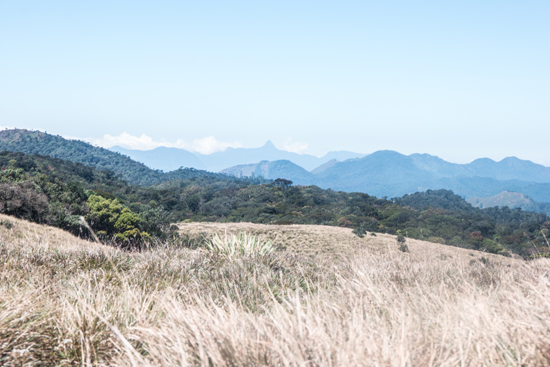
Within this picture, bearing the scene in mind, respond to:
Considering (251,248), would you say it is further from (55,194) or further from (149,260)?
(55,194)

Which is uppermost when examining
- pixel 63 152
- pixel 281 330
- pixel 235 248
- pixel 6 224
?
pixel 63 152

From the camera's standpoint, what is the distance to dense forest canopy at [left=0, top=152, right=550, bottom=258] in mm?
27812

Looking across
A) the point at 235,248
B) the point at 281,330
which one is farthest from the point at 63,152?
the point at 281,330

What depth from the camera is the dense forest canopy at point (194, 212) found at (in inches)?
1095

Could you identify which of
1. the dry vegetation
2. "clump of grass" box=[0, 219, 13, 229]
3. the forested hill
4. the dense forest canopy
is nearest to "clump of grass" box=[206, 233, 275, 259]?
the dense forest canopy

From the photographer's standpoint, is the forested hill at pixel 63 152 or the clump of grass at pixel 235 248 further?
the forested hill at pixel 63 152

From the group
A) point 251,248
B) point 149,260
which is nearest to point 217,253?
point 251,248

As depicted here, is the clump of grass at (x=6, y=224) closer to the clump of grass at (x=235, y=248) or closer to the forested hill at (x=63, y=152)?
the clump of grass at (x=235, y=248)

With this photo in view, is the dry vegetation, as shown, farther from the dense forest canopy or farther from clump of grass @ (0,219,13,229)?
clump of grass @ (0,219,13,229)

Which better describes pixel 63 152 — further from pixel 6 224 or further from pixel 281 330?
pixel 281 330

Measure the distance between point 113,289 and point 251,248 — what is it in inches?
177

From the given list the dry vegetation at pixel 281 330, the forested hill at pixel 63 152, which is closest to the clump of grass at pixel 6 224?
the dry vegetation at pixel 281 330

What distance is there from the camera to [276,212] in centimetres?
6294

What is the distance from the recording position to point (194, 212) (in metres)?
67.4
